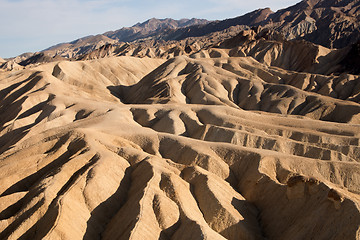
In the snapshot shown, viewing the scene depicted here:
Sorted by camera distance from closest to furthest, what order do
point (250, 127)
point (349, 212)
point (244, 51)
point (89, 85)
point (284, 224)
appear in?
point (349, 212) < point (284, 224) < point (250, 127) < point (89, 85) < point (244, 51)

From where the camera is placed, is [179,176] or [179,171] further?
[179,171]

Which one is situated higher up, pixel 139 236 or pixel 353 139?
pixel 139 236

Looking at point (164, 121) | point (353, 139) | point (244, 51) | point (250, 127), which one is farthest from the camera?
point (244, 51)

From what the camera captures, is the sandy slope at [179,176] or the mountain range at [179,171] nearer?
the sandy slope at [179,176]

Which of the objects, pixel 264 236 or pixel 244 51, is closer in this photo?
pixel 264 236

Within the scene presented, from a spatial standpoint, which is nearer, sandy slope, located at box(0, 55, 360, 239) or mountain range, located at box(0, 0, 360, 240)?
sandy slope, located at box(0, 55, 360, 239)

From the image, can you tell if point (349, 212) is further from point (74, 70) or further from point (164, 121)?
point (74, 70)

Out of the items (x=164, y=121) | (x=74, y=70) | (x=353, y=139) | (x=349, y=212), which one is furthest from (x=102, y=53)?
(x=349, y=212)
